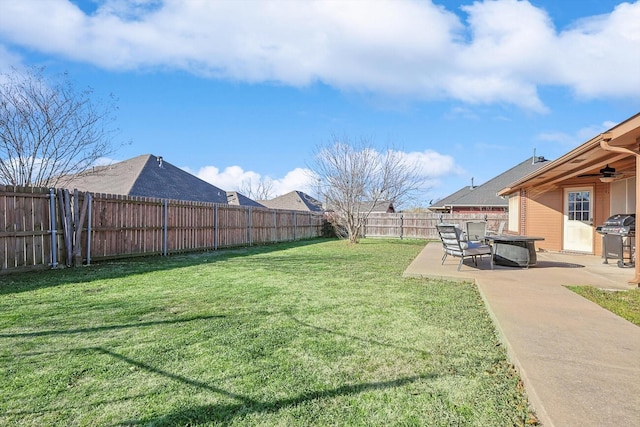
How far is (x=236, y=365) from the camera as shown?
2.46 m

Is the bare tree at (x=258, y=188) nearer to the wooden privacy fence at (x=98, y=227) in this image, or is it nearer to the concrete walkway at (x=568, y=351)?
the wooden privacy fence at (x=98, y=227)

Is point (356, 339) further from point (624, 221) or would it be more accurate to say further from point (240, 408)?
point (624, 221)

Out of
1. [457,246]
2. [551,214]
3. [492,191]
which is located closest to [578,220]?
[551,214]

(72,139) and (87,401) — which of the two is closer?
(87,401)

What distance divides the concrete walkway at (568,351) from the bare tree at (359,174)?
34.7ft

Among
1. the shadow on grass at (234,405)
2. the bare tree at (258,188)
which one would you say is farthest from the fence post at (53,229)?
the bare tree at (258,188)

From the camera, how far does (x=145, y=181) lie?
15.7 meters

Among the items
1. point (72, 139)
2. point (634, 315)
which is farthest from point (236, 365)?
point (72, 139)

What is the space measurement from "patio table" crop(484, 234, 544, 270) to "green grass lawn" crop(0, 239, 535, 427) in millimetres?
2610

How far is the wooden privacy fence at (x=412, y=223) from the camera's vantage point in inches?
695

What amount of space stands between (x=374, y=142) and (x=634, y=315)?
41.6ft

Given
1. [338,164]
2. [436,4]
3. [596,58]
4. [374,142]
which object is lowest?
[338,164]

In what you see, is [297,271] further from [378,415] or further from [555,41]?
[555,41]

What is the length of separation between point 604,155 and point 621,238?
195 centimetres
